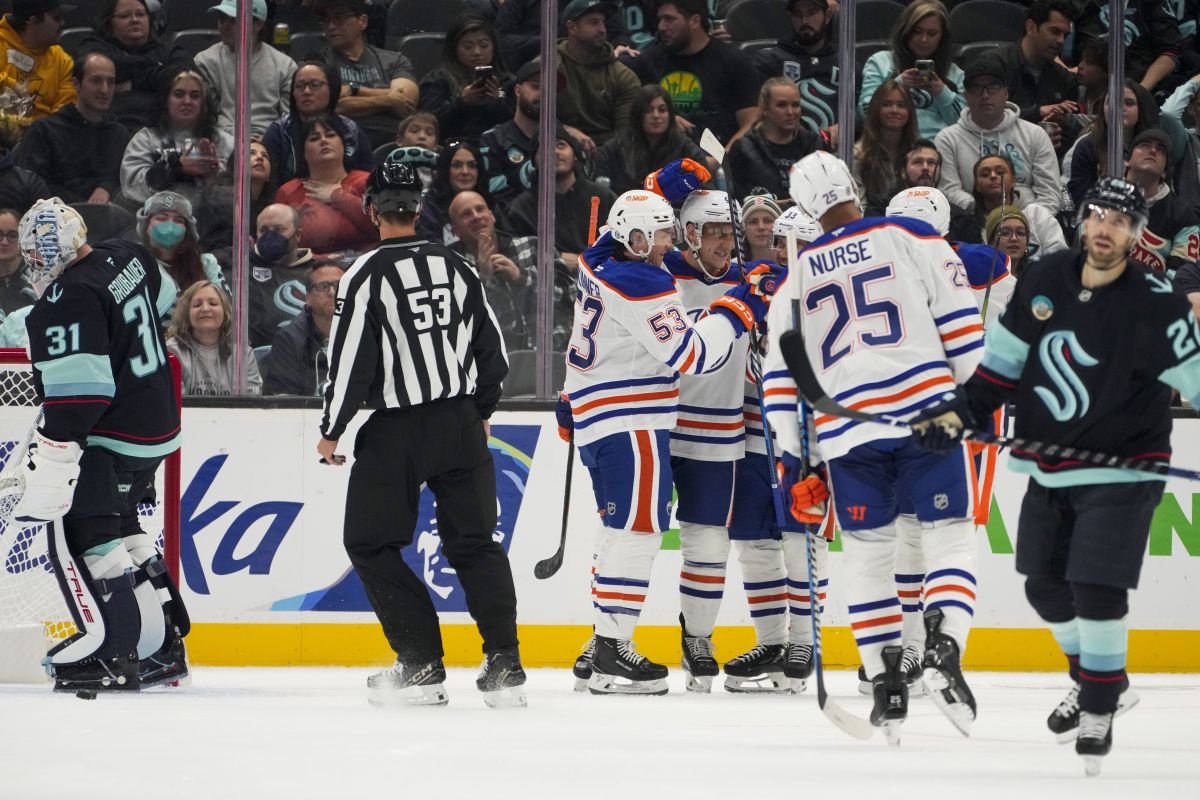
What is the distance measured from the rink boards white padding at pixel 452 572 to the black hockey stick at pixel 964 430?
2326mm

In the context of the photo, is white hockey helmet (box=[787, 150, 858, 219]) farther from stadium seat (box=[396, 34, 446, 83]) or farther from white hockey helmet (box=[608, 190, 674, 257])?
stadium seat (box=[396, 34, 446, 83])

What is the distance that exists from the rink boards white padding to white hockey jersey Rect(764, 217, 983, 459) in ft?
7.39

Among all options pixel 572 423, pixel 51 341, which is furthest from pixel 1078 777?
pixel 51 341

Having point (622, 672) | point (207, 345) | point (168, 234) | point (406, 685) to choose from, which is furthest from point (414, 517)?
point (168, 234)

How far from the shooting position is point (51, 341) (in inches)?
180

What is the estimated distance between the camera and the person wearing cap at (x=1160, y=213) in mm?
6559

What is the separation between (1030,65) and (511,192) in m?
2.36

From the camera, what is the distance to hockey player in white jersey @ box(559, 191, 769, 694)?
A: 488 centimetres

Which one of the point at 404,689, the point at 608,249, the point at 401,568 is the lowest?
the point at 404,689

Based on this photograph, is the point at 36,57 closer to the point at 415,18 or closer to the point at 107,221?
the point at 107,221

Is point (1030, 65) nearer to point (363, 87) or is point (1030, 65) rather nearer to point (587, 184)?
point (587, 184)

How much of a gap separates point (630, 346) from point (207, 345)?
1.95m

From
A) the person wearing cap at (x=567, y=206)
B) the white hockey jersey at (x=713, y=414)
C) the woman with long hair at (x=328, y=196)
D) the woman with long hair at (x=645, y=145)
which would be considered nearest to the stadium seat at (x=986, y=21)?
the woman with long hair at (x=645, y=145)

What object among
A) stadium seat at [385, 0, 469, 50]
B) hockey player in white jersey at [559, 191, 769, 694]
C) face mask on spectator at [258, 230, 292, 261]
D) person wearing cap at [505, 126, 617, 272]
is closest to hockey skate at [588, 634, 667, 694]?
hockey player in white jersey at [559, 191, 769, 694]
